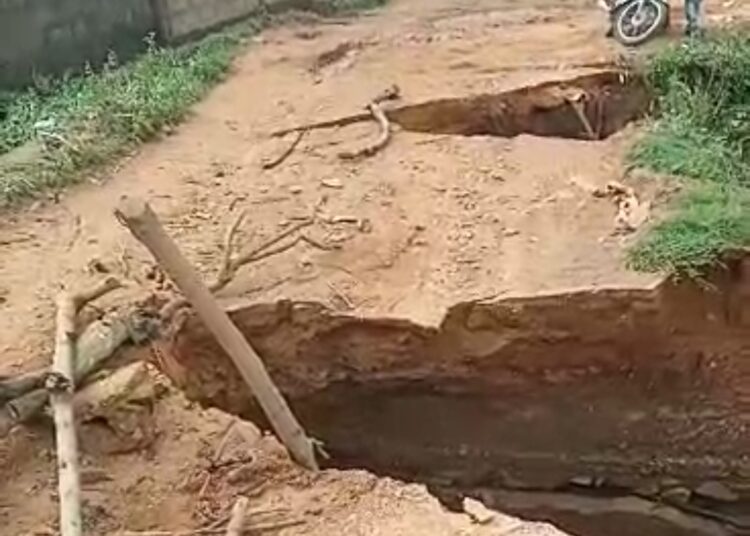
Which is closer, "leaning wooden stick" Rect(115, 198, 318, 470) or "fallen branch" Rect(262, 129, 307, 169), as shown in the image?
"leaning wooden stick" Rect(115, 198, 318, 470)

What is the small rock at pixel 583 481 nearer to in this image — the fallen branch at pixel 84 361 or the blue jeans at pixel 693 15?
the fallen branch at pixel 84 361

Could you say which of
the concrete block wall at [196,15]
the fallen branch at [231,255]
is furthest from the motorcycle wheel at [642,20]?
the fallen branch at [231,255]

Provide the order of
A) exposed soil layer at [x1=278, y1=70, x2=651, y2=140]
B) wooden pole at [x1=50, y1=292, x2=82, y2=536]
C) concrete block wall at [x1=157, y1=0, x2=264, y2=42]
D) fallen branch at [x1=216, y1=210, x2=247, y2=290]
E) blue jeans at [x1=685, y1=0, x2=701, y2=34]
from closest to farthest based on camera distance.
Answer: wooden pole at [x1=50, y1=292, x2=82, y2=536]
fallen branch at [x1=216, y1=210, x2=247, y2=290]
exposed soil layer at [x1=278, y1=70, x2=651, y2=140]
blue jeans at [x1=685, y1=0, x2=701, y2=34]
concrete block wall at [x1=157, y1=0, x2=264, y2=42]

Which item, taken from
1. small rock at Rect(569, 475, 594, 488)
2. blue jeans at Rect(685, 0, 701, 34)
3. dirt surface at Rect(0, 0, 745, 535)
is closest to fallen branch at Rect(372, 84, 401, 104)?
dirt surface at Rect(0, 0, 745, 535)

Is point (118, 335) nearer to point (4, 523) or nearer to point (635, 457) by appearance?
point (4, 523)

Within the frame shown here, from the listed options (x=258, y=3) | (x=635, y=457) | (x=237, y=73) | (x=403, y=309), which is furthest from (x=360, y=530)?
(x=258, y=3)

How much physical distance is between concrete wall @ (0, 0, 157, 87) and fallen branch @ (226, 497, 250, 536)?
451 cm

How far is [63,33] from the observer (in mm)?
8250

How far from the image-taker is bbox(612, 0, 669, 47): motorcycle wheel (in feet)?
26.2

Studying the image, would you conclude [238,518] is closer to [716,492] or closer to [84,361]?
[84,361]

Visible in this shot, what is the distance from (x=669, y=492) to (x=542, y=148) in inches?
69.9

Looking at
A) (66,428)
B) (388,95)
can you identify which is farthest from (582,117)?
(66,428)

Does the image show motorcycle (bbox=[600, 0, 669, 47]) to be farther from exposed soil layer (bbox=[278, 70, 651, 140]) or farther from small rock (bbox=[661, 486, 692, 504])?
small rock (bbox=[661, 486, 692, 504])

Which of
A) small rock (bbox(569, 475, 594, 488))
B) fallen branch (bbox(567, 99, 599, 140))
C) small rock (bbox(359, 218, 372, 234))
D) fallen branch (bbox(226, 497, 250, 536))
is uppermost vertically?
small rock (bbox(359, 218, 372, 234))
